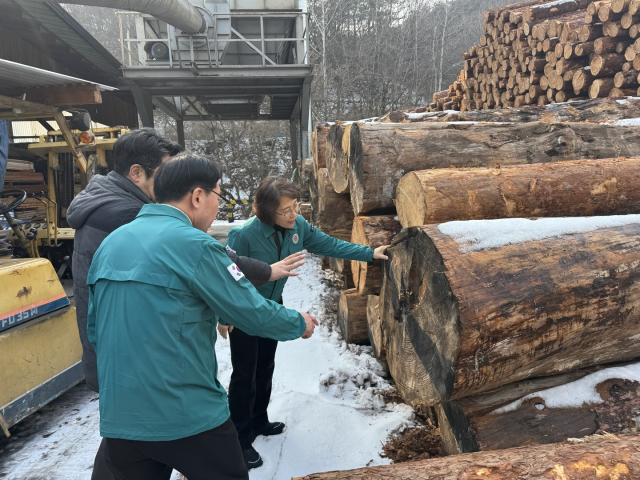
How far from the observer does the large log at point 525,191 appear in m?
2.40

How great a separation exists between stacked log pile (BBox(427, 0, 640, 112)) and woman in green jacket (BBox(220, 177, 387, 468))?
493 centimetres

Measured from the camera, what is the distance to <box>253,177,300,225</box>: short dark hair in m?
2.54

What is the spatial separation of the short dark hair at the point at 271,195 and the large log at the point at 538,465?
1509 millimetres

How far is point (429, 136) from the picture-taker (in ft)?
10.1

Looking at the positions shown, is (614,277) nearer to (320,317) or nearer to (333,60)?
(320,317)

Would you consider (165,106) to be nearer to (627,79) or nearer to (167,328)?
(627,79)

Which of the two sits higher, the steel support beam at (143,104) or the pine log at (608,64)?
the steel support beam at (143,104)

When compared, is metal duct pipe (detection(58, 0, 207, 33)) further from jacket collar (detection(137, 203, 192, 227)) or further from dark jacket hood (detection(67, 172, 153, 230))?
jacket collar (detection(137, 203, 192, 227))

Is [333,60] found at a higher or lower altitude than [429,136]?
higher

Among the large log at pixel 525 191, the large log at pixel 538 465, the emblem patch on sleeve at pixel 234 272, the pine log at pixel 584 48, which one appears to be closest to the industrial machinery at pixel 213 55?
the pine log at pixel 584 48

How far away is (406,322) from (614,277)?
945 millimetres

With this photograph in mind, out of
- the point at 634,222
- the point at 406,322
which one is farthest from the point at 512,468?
the point at 634,222

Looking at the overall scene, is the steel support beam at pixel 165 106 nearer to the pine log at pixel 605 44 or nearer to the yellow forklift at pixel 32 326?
the yellow forklift at pixel 32 326

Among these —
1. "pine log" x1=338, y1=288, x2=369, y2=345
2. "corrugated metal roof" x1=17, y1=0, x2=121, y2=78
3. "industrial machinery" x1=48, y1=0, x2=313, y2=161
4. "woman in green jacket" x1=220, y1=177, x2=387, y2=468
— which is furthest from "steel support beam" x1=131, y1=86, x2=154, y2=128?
"woman in green jacket" x1=220, y1=177, x2=387, y2=468
